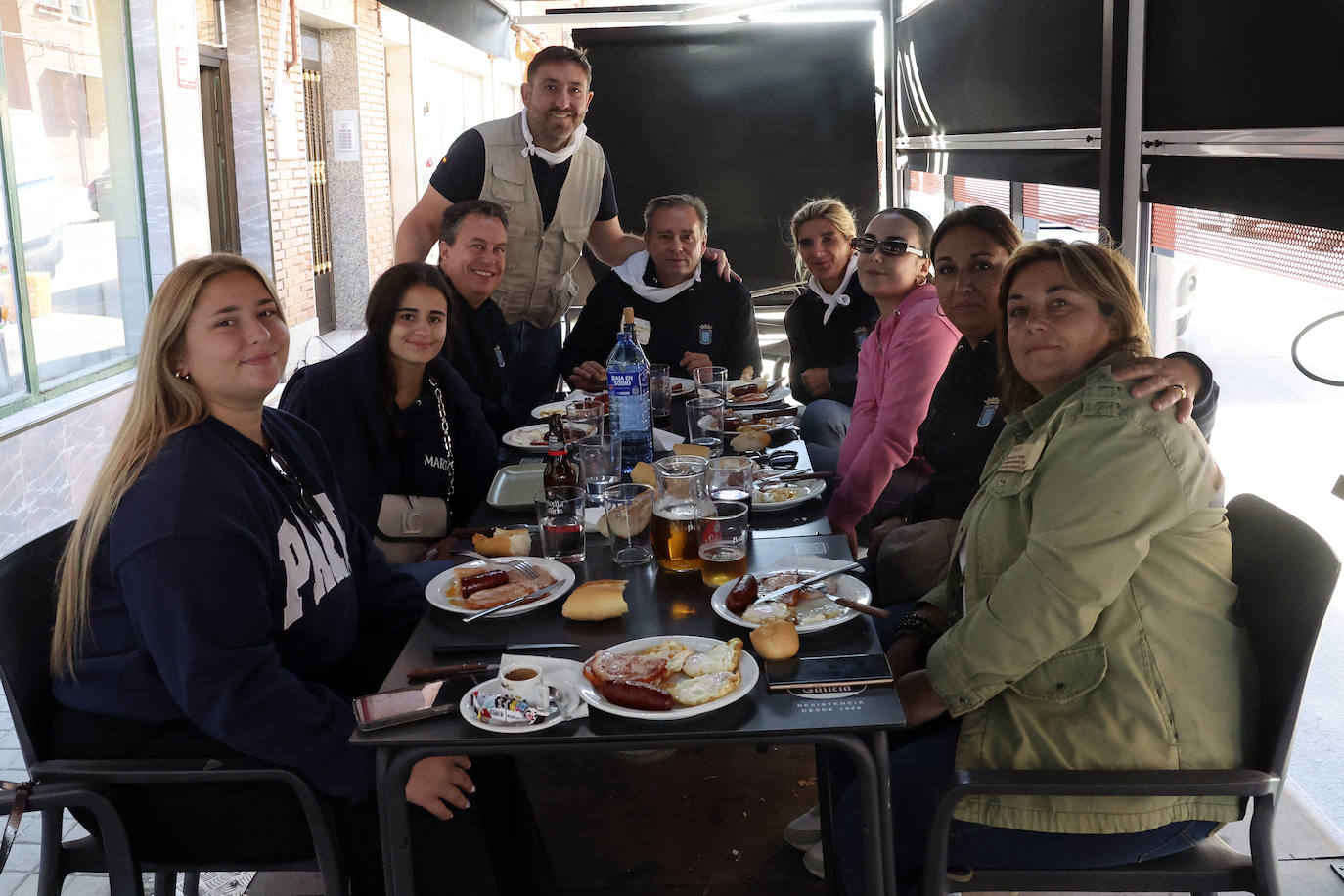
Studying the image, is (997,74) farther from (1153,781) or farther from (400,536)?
(1153,781)

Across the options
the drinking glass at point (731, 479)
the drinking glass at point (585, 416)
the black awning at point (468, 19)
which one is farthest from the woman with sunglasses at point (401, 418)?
the drinking glass at point (731, 479)

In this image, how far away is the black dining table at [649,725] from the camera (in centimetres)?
146

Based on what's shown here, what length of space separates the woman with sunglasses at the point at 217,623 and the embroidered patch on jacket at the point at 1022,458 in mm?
935

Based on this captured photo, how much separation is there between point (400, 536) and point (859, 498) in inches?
48.4

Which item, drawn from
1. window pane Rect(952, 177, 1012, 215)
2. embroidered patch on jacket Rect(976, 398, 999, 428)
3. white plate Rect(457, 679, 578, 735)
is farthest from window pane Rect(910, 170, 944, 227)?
white plate Rect(457, 679, 578, 735)

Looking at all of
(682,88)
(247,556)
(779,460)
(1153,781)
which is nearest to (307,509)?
(247,556)

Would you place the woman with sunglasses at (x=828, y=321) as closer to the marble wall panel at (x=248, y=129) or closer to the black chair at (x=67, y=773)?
the black chair at (x=67, y=773)

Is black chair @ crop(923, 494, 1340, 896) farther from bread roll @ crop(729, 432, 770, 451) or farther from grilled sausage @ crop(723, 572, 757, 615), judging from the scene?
bread roll @ crop(729, 432, 770, 451)

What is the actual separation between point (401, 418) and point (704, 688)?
1.65 meters

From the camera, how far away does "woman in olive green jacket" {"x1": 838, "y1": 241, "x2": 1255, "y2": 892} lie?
1.58m

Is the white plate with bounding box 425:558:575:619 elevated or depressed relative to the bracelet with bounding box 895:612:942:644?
elevated

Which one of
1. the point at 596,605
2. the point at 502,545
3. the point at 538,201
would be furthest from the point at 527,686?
the point at 538,201

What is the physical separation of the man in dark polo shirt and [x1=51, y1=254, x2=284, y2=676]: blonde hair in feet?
5.47

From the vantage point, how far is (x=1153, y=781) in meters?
1.49
